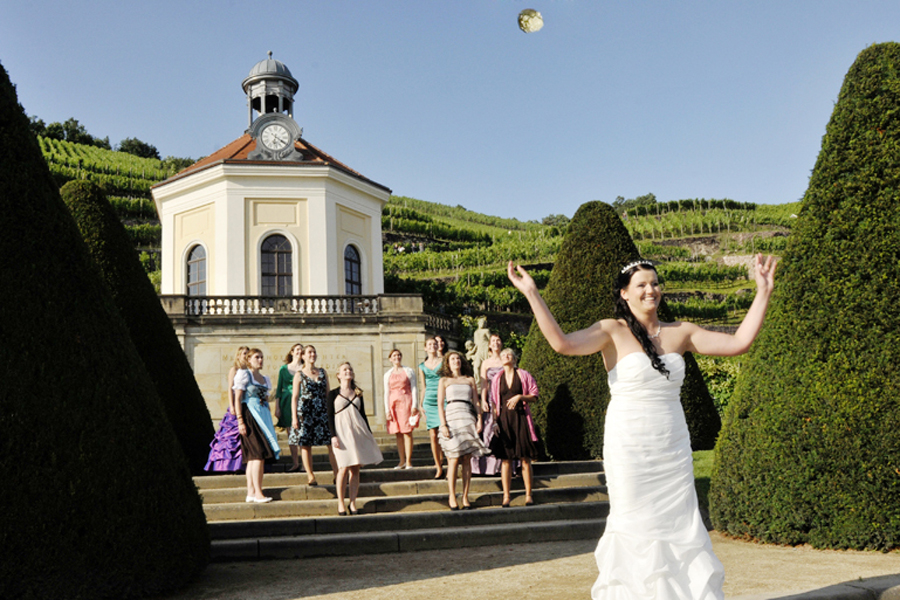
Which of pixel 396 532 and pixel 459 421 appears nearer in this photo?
pixel 396 532

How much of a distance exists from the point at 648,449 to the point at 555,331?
2.68 feet

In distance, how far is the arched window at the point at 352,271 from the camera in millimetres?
26875

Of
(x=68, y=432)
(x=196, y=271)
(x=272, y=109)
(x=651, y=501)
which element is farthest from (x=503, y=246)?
(x=651, y=501)

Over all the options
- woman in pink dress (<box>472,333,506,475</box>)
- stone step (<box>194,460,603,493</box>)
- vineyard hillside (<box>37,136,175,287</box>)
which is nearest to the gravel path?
woman in pink dress (<box>472,333,506,475</box>)

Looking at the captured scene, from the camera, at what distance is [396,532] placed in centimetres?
783

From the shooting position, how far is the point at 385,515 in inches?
326

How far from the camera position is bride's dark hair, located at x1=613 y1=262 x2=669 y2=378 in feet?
13.0

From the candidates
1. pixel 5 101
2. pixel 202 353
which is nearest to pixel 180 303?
pixel 202 353

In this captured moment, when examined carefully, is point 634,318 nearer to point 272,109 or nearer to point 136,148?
point 272,109

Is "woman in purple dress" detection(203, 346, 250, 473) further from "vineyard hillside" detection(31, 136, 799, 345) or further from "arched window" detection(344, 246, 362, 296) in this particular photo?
"vineyard hillside" detection(31, 136, 799, 345)

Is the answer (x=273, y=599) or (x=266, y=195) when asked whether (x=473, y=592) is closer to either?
(x=273, y=599)

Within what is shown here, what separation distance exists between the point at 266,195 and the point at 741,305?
2637 cm

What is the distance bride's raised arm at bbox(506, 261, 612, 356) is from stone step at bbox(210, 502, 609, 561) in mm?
4373

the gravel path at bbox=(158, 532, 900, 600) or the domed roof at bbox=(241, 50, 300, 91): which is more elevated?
the domed roof at bbox=(241, 50, 300, 91)
